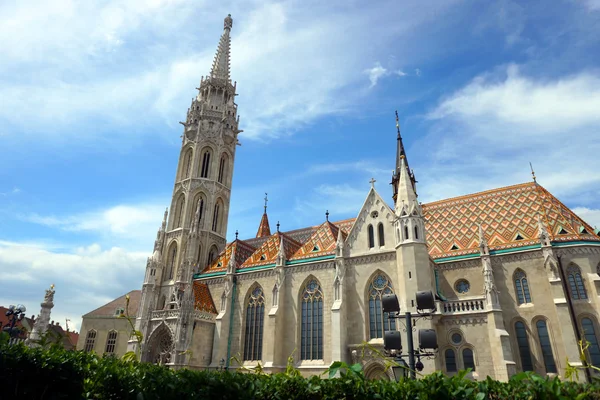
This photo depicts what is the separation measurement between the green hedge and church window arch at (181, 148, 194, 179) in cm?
3151

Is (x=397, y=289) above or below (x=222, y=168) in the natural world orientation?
below

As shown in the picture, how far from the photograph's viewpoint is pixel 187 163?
139ft

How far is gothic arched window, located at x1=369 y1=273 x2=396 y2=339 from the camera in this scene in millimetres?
24605

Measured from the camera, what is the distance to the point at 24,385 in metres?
9.47

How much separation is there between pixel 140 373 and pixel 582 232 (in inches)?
1083

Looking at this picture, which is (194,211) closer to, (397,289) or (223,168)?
(223,168)

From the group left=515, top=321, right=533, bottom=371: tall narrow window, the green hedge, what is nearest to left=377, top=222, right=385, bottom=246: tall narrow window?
left=515, top=321, right=533, bottom=371: tall narrow window

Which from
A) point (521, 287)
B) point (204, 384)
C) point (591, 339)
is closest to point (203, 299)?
point (521, 287)

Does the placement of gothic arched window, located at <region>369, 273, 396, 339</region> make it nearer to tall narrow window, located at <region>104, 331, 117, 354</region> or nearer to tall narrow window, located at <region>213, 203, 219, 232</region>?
tall narrow window, located at <region>213, 203, 219, 232</region>

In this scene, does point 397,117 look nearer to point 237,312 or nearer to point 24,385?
point 237,312

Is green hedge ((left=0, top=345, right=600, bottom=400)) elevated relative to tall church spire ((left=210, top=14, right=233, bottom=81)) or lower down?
lower down

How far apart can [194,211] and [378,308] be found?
885 inches

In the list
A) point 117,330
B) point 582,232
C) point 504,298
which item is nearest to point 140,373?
point 504,298

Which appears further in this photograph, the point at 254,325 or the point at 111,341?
the point at 111,341
